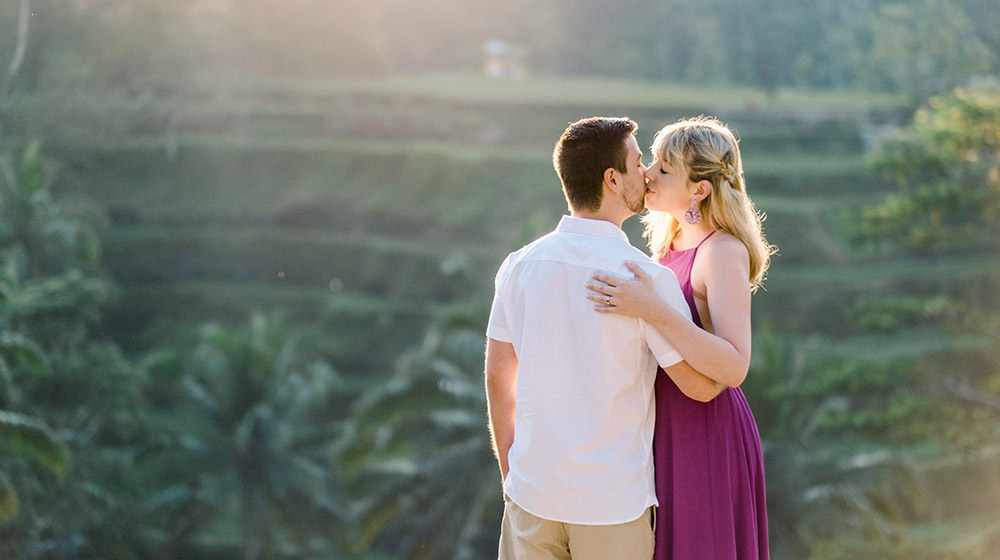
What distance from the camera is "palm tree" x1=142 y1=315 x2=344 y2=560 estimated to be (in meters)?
13.9

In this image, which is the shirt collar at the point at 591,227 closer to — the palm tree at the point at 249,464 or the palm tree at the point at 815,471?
the palm tree at the point at 815,471

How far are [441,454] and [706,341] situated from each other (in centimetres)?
1057

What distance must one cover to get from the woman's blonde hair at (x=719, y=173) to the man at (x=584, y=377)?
6.3 inches

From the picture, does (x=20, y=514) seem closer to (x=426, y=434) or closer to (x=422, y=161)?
(x=426, y=434)

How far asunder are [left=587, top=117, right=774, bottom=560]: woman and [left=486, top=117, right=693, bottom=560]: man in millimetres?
39

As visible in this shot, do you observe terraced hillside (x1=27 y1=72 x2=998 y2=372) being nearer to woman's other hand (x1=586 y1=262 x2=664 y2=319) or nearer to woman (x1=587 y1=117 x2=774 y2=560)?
woman (x1=587 y1=117 x2=774 y2=560)

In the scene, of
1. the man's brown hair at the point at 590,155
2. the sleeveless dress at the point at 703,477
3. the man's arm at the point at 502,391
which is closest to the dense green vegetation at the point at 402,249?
the man's arm at the point at 502,391

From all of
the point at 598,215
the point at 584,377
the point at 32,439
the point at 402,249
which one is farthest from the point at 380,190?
the point at 584,377

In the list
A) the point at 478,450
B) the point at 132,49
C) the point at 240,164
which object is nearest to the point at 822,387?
the point at 478,450

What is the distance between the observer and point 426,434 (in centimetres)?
1238

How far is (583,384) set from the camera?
1.62 metres

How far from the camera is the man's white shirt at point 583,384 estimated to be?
1.62 m

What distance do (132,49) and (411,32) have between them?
15.3 feet

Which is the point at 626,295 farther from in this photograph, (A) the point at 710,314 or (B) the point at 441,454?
(B) the point at 441,454
